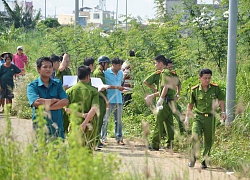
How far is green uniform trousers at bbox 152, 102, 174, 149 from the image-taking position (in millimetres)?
11242

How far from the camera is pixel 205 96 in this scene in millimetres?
9586

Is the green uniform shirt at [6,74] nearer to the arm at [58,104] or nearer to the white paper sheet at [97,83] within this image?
the white paper sheet at [97,83]

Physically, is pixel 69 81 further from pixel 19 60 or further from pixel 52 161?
pixel 19 60

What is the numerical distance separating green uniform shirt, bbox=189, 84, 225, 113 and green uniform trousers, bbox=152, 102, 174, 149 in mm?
1532

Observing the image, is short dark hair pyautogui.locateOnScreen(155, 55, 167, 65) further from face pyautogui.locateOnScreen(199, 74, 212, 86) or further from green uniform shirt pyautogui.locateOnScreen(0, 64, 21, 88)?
green uniform shirt pyautogui.locateOnScreen(0, 64, 21, 88)

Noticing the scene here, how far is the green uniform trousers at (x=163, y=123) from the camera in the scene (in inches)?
443

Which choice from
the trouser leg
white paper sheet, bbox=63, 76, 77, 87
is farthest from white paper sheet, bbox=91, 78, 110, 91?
the trouser leg

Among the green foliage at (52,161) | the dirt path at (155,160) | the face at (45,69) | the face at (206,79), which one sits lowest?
the dirt path at (155,160)

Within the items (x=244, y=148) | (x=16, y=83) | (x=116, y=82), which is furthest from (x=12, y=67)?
(x=244, y=148)

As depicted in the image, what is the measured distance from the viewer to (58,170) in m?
4.83

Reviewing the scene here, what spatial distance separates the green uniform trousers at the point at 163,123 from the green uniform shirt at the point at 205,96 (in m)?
1.53

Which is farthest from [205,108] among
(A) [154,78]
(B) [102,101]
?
(B) [102,101]

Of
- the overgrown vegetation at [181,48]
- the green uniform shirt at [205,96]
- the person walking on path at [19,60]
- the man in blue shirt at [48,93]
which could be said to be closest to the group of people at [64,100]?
the man in blue shirt at [48,93]

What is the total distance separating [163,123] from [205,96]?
199 cm
